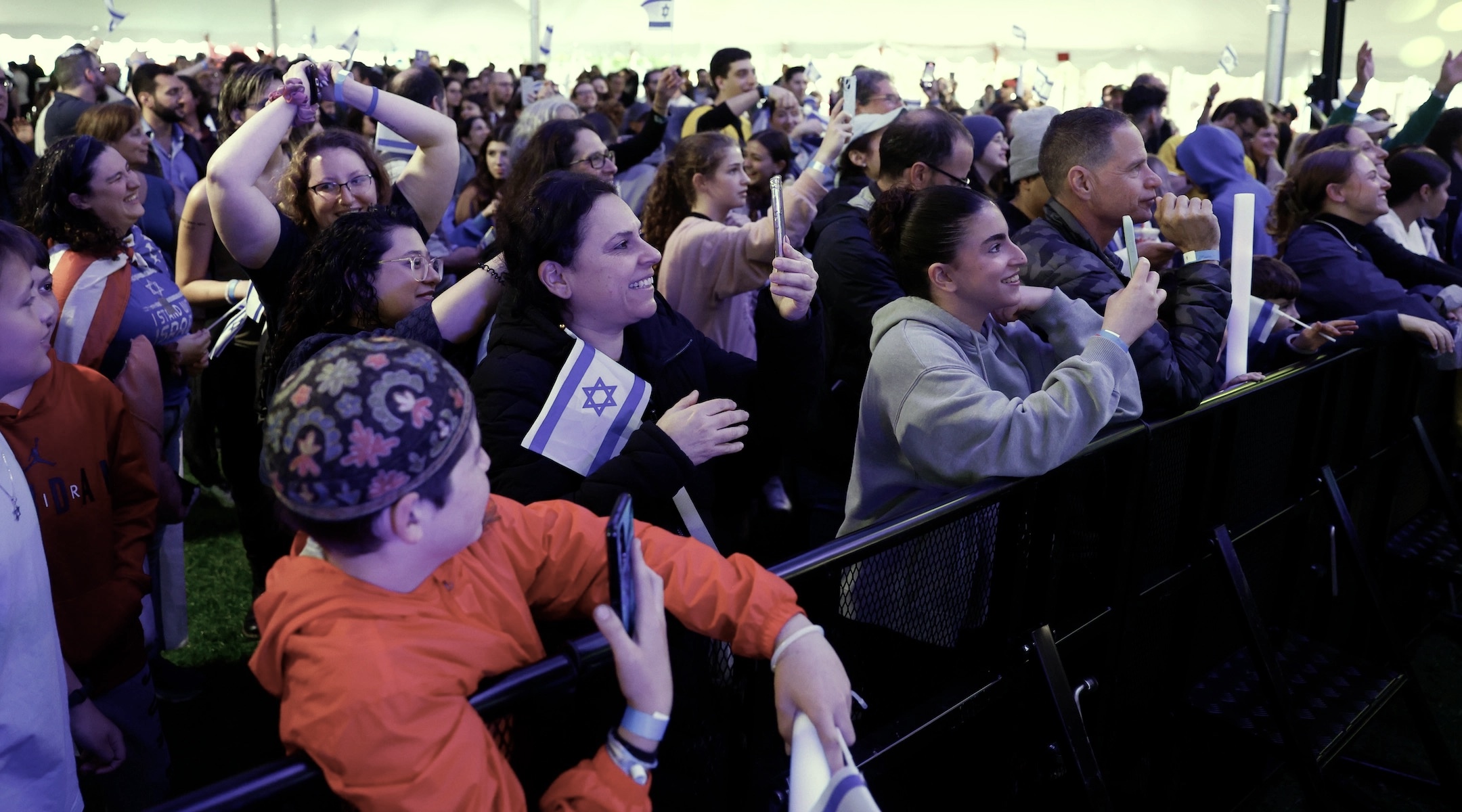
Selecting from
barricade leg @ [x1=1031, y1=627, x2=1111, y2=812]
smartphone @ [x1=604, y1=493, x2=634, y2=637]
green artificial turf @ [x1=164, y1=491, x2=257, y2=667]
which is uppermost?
smartphone @ [x1=604, y1=493, x2=634, y2=637]

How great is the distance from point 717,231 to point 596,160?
17.2 inches

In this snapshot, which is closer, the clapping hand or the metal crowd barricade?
the metal crowd barricade

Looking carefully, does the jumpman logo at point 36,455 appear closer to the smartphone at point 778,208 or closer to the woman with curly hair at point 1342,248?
the smartphone at point 778,208

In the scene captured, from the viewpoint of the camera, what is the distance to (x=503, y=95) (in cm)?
1082

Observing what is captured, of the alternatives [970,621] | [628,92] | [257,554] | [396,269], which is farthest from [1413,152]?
[628,92]

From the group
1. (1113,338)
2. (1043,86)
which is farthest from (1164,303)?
(1043,86)

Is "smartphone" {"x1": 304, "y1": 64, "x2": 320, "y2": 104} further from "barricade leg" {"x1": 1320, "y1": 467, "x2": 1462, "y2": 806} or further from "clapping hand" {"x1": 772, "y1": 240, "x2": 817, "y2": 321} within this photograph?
"barricade leg" {"x1": 1320, "y1": 467, "x2": 1462, "y2": 806}

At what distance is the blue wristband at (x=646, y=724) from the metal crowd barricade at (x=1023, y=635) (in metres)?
0.10

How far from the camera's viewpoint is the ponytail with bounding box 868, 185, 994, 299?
7.73 feet

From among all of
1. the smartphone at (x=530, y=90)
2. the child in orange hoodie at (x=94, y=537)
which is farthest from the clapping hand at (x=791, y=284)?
the smartphone at (x=530, y=90)

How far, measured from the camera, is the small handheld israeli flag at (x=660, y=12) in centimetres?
932

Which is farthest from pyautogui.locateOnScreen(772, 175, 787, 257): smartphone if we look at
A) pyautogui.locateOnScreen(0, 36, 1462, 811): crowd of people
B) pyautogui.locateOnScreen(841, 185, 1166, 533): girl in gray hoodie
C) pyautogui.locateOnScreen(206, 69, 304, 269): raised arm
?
pyautogui.locateOnScreen(206, 69, 304, 269): raised arm

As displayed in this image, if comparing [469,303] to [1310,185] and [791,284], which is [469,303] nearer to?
[791,284]

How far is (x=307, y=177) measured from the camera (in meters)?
2.96
